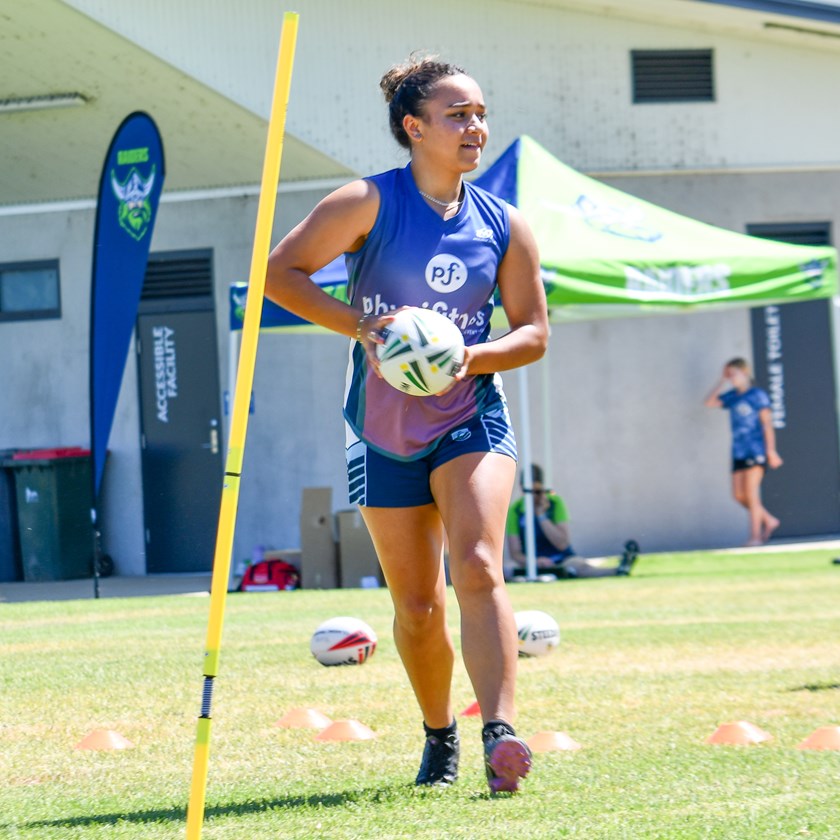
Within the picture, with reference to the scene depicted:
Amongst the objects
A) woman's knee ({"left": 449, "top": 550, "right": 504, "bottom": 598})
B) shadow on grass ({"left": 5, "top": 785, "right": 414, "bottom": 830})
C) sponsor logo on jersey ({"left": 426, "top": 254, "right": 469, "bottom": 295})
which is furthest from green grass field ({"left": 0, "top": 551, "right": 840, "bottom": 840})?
sponsor logo on jersey ({"left": 426, "top": 254, "right": 469, "bottom": 295})

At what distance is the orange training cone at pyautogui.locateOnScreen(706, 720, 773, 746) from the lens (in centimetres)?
532

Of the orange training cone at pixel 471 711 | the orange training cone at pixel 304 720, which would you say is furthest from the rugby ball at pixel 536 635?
the orange training cone at pixel 304 720

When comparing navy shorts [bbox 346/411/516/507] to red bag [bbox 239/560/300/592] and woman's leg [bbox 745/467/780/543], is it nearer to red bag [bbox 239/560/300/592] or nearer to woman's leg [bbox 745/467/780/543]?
red bag [bbox 239/560/300/592]

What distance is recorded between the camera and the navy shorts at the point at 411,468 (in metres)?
4.46

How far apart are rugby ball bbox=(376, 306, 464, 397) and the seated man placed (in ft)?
32.4

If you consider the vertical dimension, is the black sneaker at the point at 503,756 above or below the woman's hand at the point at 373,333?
below

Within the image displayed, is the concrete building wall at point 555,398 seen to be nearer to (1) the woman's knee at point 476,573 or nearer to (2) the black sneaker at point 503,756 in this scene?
(1) the woman's knee at point 476,573

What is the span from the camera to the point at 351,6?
1609cm

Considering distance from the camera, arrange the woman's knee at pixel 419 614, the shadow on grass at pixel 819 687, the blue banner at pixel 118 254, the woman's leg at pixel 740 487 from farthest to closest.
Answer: the woman's leg at pixel 740 487
the blue banner at pixel 118 254
the shadow on grass at pixel 819 687
the woman's knee at pixel 419 614

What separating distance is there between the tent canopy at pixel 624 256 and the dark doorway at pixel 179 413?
4598 mm

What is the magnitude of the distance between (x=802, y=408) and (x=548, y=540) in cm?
522

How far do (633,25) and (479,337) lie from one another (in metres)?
13.3

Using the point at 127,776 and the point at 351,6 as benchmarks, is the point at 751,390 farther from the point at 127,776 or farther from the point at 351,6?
the point at 127,776

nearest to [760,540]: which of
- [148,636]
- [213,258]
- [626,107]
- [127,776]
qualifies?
[626,107]
